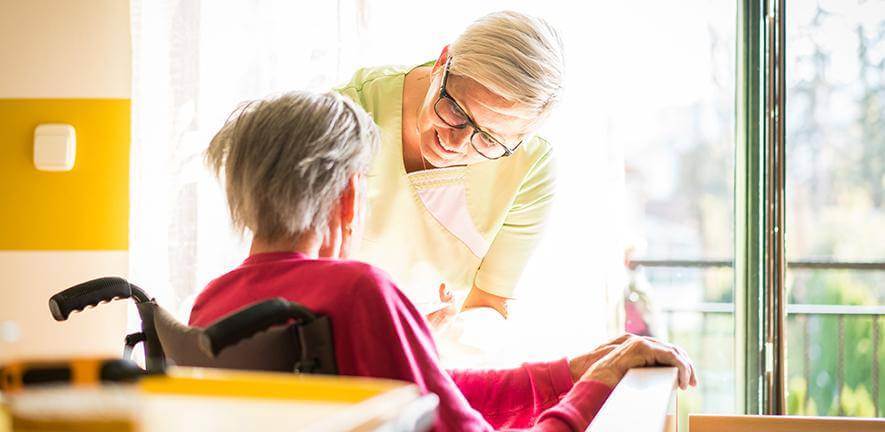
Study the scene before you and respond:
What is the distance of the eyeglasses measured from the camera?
1650mm

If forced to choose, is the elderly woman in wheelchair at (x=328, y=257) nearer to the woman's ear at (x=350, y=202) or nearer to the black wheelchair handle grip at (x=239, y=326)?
the woman's ear at (x=350, y=202)

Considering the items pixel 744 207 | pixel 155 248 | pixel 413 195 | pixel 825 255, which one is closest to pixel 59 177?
pixel 155 248

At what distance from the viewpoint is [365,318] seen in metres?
0.97

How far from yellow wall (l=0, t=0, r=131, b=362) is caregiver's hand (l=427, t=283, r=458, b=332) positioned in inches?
39.6

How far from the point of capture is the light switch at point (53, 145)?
2.44m

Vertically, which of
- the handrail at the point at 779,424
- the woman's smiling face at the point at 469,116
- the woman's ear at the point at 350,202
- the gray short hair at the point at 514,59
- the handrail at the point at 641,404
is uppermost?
the gray short hair at the point at 514,59

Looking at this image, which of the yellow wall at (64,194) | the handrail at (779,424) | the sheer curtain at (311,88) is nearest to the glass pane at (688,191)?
the sheer curtain at (311,88)

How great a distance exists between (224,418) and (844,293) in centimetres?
356

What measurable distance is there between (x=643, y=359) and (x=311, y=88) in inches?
49.1

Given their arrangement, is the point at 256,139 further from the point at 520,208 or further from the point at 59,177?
the point at 59,177

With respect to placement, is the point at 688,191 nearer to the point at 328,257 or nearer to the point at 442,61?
the point at 442,61

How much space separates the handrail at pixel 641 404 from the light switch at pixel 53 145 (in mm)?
1791

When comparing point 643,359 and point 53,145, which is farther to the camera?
point 53,145

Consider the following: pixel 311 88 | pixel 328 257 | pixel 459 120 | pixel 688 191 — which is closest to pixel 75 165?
pixel 311 88
